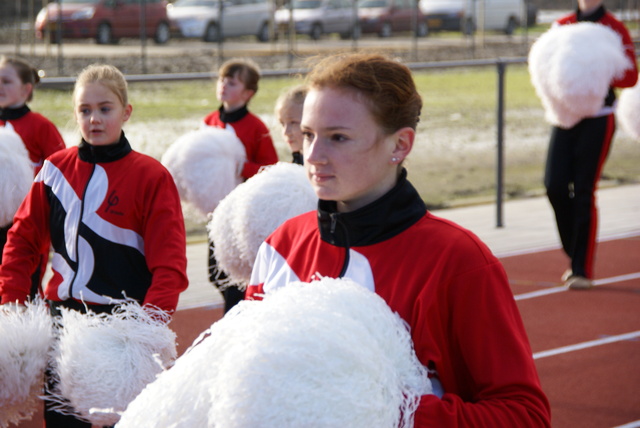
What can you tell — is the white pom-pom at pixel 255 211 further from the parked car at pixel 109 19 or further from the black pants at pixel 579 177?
the parked car at pixel 109 19

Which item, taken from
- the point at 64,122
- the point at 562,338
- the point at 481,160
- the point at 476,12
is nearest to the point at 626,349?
the point at 562,338

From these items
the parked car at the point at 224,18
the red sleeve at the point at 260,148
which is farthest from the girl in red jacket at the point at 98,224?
the parked car at the point at 224,18

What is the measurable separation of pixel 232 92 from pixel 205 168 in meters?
0.68

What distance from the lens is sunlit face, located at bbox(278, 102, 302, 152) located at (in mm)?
4102

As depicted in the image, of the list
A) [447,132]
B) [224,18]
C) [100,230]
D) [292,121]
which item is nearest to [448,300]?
[100,230]

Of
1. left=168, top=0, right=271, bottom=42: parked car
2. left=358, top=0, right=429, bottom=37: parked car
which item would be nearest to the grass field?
left=168, top=0, right=271, bottom=42: parked car

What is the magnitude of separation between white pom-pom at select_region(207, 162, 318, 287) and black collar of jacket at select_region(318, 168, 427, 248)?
176 centimetres

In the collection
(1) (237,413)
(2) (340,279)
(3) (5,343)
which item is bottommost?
(3) (5,343)

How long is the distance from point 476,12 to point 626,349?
18.4 m

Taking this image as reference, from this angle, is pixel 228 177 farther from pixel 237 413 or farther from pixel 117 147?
pixel 237 413

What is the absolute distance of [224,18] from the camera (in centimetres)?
1738

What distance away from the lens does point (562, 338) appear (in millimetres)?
5445

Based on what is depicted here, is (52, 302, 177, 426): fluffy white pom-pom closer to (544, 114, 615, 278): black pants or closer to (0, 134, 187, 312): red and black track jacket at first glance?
(0, 134, 187, 312): red and black track jacket

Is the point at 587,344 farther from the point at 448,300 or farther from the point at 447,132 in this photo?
the point at 447,132
